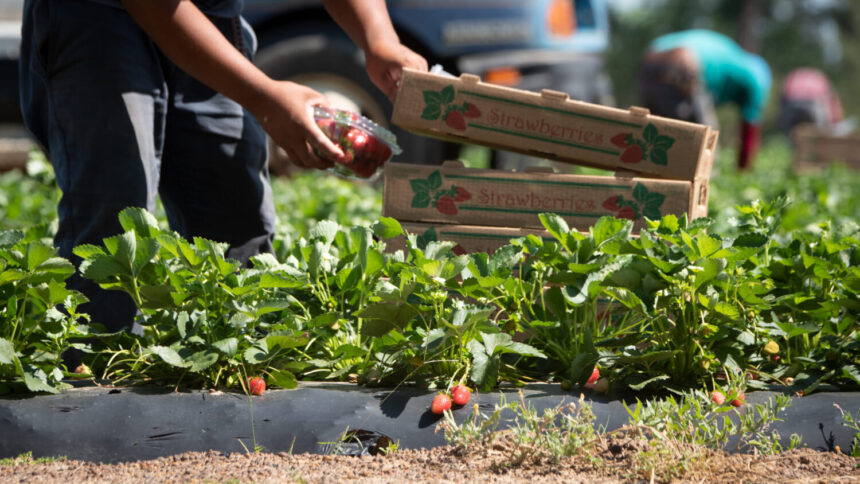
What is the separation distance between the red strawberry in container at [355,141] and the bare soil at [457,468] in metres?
0.86

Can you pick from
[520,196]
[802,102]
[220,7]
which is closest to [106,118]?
[220,7]

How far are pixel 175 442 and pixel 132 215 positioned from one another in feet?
1.67

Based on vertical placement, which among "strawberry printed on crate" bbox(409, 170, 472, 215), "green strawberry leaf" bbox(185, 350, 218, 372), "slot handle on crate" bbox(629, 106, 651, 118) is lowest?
"green strawberry leaf" bbox(185, 350, 218, 372)

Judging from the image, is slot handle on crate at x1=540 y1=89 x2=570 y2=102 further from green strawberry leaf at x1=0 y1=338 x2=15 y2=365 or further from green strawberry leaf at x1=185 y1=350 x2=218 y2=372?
green strawberry leaf at x1=0 y1=338 x2=15 y2=365

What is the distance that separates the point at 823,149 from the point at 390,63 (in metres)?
10.7

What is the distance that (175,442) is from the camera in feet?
6.09

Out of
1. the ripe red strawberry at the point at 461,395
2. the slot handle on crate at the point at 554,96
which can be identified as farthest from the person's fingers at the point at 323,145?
the ripe red strawberry at the point at 461,395

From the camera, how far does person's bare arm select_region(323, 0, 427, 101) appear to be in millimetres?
2609

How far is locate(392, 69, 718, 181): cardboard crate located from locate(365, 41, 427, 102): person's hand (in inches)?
5.7

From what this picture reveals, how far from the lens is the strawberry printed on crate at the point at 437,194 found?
2.49 m

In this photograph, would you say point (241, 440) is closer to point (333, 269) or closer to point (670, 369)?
point (333, 269)

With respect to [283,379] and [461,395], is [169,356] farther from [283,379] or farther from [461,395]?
[461,395]

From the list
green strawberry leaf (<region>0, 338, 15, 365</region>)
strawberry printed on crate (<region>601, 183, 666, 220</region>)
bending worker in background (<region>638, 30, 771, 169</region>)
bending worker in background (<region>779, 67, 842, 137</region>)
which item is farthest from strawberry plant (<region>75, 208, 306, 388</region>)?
bending worker in background (<region>779, 67, 842, 137</region>)

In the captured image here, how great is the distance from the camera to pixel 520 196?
2.47 metres
